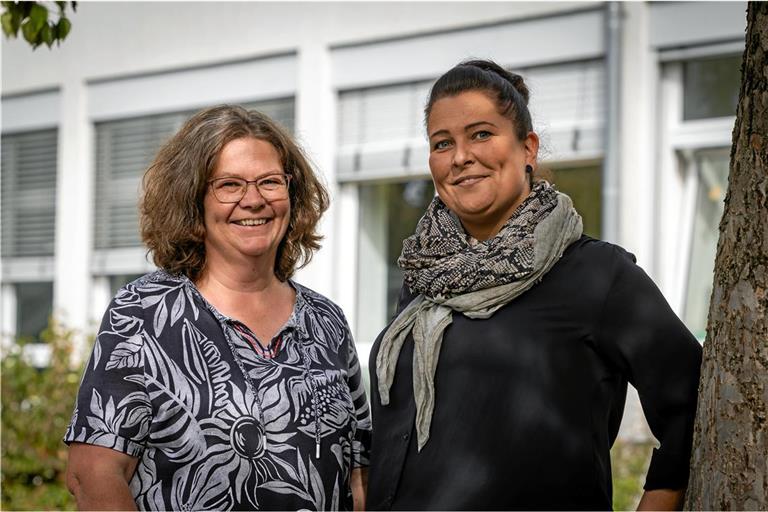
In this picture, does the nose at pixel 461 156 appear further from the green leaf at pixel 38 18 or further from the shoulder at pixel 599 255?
the green leaf at pixel 38 18

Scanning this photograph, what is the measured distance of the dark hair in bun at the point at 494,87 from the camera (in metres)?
2.73

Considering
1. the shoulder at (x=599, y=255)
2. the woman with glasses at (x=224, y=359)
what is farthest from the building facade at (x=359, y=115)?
the shoulder at (x=599, y=255)

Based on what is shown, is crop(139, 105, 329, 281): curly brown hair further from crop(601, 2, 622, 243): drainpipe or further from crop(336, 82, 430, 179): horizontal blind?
crop(336, 82, 430, 179): horizontal blind

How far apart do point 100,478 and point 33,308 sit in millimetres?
7747

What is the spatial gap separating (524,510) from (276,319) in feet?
3.16

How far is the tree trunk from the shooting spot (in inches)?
92.7

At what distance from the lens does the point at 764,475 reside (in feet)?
7.65

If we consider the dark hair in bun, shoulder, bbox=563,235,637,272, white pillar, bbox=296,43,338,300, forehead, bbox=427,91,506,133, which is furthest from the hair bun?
white pillar, bbox=296,43,338,300

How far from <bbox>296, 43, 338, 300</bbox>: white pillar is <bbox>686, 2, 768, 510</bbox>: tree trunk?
579cm

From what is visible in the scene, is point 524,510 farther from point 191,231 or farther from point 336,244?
point 336,244

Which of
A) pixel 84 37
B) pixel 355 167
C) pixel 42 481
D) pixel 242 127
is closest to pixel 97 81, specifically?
pixel 84 37

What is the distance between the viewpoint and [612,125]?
22.4 ft

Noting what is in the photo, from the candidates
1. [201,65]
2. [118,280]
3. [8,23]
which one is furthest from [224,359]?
[118,280]

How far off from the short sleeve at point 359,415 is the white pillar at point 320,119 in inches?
189
